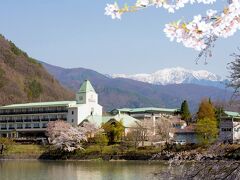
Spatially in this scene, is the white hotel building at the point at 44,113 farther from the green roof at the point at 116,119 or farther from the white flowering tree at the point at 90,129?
the white flowering tree at the point at 90,129

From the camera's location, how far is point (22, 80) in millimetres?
95688

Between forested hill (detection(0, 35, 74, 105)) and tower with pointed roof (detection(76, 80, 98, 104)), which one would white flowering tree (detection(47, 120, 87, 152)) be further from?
forested hill (detection(0, 35, 74, 105))

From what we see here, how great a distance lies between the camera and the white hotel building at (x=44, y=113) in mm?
48906

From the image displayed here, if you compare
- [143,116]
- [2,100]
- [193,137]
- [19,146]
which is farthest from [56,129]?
[2,100]

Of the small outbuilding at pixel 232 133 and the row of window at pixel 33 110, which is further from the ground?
→ the row of window at pixel 33 110

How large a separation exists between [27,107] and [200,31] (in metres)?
51.0

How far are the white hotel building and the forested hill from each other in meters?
33.3

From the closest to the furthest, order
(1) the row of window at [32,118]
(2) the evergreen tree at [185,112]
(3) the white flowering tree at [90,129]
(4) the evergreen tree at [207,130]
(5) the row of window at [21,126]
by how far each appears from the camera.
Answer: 1. (4) the evergreen tree at [207,130]
2. (3) the white flowering tree at [90,129]
3. (2) the evergreen tree at [185,112]
4. (1) the row of window at [32,118]
5. (5) the row of window at [21,126]

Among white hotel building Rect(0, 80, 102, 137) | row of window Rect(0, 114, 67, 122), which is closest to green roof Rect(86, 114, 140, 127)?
white hotel building Rect(0, 80, 102, 137)

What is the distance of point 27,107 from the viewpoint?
52562 millimetres

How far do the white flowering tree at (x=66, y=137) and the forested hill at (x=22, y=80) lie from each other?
4496 cm

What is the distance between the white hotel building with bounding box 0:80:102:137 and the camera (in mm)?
48906

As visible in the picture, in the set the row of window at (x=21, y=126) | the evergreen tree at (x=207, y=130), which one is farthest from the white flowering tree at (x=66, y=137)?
the evergreen tree at (x=207, y=130)

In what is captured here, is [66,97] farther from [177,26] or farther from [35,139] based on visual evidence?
[177,26]
